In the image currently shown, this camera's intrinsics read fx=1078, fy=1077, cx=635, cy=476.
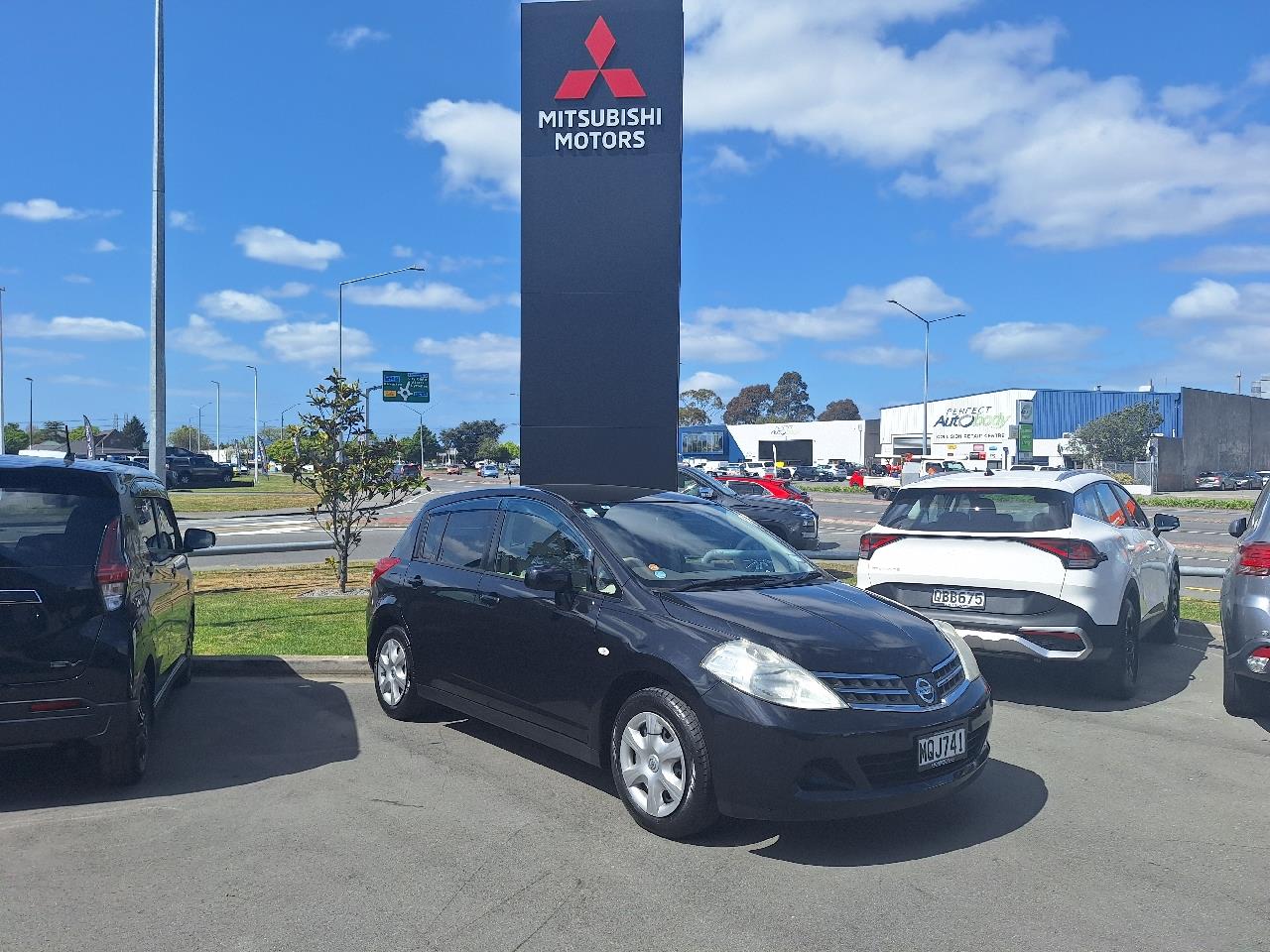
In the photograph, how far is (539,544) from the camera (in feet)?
19.6

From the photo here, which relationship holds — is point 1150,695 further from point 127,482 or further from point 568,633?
point 127,482

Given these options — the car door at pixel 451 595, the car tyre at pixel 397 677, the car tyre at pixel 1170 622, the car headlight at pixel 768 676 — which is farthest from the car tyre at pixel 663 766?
the car tyre at pixel 1170 622

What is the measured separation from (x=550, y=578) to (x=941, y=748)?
1.99 meters

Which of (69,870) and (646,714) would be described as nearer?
(69,870)

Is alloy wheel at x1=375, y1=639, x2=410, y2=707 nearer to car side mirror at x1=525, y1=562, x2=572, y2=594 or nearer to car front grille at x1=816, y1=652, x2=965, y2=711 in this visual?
car side mirror at x1=525, y1=562, x2=572, y2=594

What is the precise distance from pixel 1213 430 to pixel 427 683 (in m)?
85.3

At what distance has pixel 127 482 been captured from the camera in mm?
5984

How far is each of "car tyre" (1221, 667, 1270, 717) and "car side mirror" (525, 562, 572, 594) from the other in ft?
14.6

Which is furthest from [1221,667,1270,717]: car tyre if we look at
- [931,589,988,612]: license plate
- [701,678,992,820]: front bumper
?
[701,678,992,820]: front bumper

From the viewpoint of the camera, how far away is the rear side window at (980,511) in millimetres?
7613

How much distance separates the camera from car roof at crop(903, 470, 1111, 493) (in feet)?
25.8

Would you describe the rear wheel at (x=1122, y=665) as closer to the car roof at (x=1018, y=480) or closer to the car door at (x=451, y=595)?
the car roof at (x=1018, y=480)

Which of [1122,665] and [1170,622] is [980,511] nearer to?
[1122,665]

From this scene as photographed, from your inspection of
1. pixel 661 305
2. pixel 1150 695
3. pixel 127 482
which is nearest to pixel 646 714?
pixel 127 482
